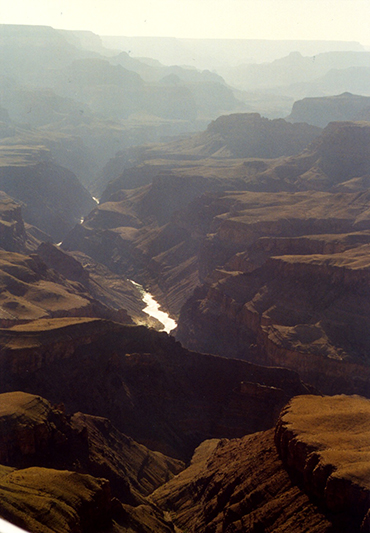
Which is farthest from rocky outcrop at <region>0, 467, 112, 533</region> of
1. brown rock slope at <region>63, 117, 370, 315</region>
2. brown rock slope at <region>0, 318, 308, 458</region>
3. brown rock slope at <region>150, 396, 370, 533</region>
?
brown rock slope at <region>63, 117, 370, 315</region>

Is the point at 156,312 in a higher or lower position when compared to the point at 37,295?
lower

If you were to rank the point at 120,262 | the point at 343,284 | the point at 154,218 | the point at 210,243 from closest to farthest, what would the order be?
the point at 343,284, the point at 210,243, the point at 120,262, the point at 154,218

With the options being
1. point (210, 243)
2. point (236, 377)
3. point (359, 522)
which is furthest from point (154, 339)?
point (210, 243)

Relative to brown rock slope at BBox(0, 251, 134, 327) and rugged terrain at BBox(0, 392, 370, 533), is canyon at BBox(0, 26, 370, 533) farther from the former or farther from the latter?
→ brown rock slope at BBox(0, 251, 134, 327)

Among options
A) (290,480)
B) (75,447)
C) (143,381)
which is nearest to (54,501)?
(75,447)

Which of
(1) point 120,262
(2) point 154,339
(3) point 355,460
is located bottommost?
(1) point 120,262

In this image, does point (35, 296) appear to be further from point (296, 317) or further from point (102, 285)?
point (102, 285)

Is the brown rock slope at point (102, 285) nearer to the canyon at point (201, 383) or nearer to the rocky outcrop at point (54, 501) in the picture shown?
the canyon at point (201, 383)

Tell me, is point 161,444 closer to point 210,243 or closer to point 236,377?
point 236,377
